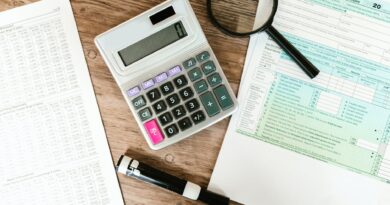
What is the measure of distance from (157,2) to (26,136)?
1.12 ft

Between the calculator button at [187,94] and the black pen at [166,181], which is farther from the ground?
the calculator button at [187,94]

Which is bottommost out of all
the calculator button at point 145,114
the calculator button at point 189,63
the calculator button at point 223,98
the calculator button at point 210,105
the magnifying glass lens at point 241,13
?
the calculator button at point 145,114

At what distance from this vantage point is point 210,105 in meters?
0.77

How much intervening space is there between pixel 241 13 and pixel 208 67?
0.41 ft

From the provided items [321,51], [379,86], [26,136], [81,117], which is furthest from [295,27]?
[26,136]

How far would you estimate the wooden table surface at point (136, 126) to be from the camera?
81 cm

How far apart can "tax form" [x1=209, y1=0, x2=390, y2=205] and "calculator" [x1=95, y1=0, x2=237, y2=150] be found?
0.07 meters

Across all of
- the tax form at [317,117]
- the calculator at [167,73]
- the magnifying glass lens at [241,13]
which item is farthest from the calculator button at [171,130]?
the magnifying glass lens at [241,13]

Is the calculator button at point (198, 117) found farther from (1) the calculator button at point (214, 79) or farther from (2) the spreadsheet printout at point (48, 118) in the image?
(2) the spreadsheet printout at point (48, 118)

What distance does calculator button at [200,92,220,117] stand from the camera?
77cm

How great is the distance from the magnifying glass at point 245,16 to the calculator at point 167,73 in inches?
2.4

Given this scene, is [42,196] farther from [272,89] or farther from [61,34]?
[272,89]

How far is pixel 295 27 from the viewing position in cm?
81

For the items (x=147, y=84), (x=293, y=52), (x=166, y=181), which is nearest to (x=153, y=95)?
(x=147, y=84)
